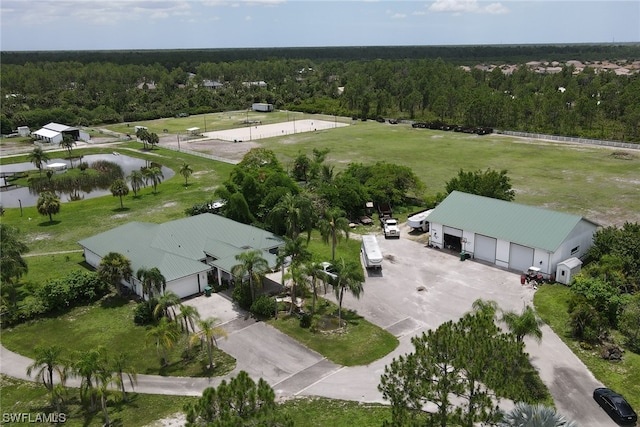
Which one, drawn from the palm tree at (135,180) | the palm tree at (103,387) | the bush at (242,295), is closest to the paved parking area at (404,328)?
the bush at (242,295)

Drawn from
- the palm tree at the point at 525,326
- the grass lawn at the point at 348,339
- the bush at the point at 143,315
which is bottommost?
the grass lawn at the point at 348,339

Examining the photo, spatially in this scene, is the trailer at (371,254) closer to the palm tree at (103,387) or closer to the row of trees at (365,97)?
the palm tree at (103,387)

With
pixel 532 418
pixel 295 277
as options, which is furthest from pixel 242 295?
pixel 532 418

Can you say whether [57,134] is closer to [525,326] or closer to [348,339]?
[348,339]

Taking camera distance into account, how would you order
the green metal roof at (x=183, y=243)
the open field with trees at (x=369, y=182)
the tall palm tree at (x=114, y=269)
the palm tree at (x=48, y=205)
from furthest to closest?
the palm tree at (x=48, y=205) → the open field with trees at (x=369, y=182) → the green metal roof at (x=183, y=243) → the tall palm tree at (x=114, y=269)

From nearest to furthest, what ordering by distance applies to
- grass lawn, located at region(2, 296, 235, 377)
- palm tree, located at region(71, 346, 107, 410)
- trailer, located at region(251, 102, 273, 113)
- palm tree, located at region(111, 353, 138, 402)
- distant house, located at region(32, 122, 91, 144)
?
palm tree, located at region(71, 346, 107, 410), palm tree, located at region(111, 353, 138, 402), grass lawn, located at region(2, 296, 235, 377), distant house, located at region(32, 122, 91, 144), trailer, located at region(251, 102, 273, 113)

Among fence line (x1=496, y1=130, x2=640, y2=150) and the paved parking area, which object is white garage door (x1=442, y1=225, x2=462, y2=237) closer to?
the paved parking area

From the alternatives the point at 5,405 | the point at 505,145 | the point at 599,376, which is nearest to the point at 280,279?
the point at 5,405

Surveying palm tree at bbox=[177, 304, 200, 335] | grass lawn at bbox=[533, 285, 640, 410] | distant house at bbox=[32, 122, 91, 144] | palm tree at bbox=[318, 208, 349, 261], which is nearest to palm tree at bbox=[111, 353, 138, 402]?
palm tree at bbox=[177, 304, 200, 335]
